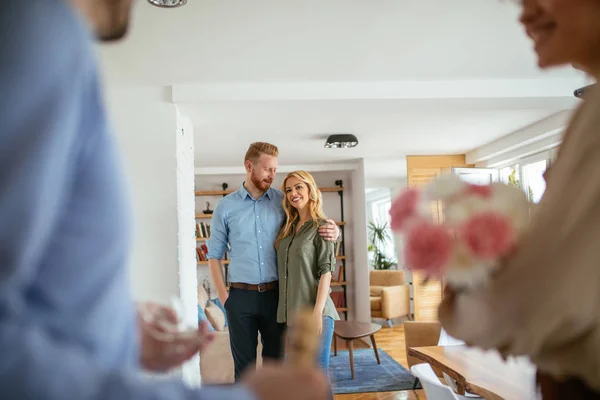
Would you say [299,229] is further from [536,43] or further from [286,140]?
[286,140]

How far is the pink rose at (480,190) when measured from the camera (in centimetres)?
72

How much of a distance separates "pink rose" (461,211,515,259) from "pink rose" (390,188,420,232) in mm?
82

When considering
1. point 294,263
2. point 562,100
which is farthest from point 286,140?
point 294,263

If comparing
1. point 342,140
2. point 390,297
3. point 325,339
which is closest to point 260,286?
point 325,339

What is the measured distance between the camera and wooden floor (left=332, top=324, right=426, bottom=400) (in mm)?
4660

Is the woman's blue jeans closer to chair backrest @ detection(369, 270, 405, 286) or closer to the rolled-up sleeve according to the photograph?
the rolled-up sleeve

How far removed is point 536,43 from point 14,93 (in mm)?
791

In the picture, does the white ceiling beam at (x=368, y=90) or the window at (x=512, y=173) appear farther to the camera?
the window at (x=512, y=173)

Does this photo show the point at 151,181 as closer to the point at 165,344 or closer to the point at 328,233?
the point at 328,233

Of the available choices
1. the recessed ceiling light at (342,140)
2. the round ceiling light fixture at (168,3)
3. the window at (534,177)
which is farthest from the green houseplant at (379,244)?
the round ceiling light fixture at (168,3)

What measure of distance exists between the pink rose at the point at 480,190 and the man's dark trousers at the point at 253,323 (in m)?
2.14

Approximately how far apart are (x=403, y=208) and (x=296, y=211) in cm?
221

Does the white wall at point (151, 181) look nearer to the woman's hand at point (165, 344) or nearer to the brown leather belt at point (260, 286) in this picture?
the brown leather belt at point (260, 286)

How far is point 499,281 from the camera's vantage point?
2.29 feet
